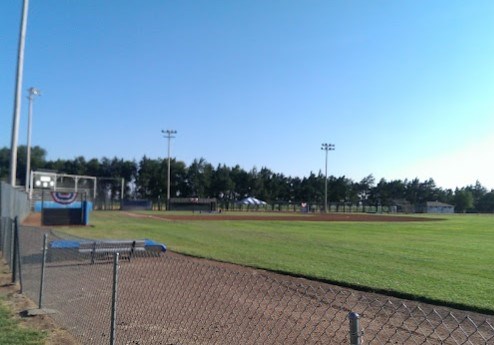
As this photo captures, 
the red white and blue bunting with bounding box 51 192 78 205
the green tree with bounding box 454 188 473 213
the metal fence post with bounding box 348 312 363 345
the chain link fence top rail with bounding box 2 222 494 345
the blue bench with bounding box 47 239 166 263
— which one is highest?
the green tree with bounding box 454 188 473 213

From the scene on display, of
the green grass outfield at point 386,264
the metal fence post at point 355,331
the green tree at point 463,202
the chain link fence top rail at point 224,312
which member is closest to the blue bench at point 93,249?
the chain link fence top rail at point 224,312

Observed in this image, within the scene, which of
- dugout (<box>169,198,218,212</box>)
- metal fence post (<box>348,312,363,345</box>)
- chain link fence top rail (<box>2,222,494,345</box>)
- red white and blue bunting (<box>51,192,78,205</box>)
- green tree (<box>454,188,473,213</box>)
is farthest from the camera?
green tree (<box>454,188,473,213</box>)

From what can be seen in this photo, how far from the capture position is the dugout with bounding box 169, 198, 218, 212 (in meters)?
83.9

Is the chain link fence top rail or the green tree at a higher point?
the green tree

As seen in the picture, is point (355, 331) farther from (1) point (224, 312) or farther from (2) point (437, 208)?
(2) point (437, 208)

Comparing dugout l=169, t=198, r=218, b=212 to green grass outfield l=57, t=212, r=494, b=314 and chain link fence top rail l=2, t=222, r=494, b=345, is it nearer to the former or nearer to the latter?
green grass outfield l=57, t=212, r=494, b=314

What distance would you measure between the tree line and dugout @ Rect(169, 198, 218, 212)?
4373 centimetres

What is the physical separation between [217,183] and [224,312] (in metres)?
129

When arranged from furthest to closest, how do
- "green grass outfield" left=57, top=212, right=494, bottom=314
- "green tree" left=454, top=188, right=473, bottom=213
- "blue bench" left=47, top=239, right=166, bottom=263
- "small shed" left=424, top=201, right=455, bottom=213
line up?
"green tree" left=454, top=188, right=473, bottom=213 < "small shed" left=424, top=201, right=455, bottom=213 < "blue bench" left=47, top=239, right=166, bottom=263 < "green grass outfield" left=57, top=212, right=494, bottom=314

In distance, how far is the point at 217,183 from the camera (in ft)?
447

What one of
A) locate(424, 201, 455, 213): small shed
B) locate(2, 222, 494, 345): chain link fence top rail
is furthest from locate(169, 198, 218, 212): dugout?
locate(2, 222, 494, 345): chain link fence top rail

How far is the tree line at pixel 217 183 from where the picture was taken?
132375 millimetres

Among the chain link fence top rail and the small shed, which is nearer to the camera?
the chain link fence top rail

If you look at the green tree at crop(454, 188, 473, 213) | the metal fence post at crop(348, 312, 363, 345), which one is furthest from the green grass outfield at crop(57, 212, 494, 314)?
the green tree at crop(454, 188, 473, 213)
